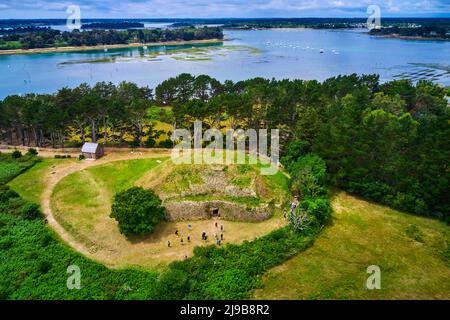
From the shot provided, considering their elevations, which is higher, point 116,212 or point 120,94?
point 120,94

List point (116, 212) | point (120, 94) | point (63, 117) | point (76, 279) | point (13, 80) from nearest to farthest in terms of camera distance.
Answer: point (76, 279) → point (116, 212) → point (63, 117) → point (120, 94) → point (13, 80)

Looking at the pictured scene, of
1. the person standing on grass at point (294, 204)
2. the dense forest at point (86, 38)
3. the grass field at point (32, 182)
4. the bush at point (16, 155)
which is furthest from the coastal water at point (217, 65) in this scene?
the person standing on grass at point (294, 204)

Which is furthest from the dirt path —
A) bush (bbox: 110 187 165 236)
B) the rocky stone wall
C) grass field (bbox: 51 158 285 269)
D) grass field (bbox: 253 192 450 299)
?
grass field (bbox: 253 192 450 299)

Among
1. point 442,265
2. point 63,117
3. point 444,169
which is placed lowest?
point 442,265

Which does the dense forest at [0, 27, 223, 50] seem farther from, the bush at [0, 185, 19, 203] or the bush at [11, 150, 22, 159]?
the bush at [0, 185, 19, 203]

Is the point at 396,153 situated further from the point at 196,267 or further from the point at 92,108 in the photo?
the point at 92,108

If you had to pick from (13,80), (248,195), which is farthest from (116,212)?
(13,80)

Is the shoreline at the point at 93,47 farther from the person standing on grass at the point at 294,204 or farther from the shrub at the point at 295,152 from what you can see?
the person standing on grass at the point at 294,204
